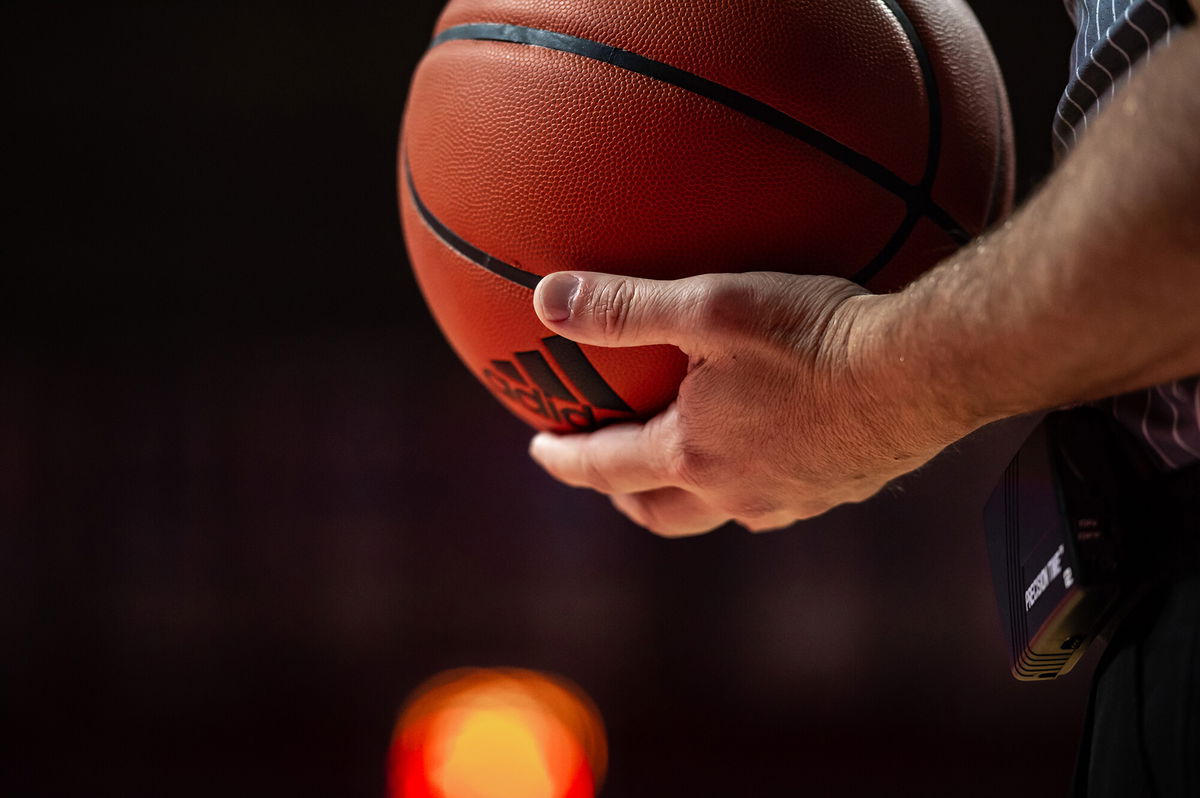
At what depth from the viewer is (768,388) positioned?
2.23ft

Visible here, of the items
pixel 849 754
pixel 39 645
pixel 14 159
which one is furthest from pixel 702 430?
pixel 14 159

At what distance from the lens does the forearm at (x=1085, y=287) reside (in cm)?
43

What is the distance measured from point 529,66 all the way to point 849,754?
2879 mm

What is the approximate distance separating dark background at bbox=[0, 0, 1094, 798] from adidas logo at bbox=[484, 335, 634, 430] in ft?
8.33

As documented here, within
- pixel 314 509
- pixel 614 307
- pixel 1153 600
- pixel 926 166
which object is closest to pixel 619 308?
pixel 614 307

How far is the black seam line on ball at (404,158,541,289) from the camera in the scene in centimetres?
81

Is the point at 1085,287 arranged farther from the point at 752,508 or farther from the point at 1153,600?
the point at 752,508

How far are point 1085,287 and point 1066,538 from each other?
226 mm

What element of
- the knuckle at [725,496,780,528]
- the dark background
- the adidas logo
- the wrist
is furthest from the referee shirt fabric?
the dark background

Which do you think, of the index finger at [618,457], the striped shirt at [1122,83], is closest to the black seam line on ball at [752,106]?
the striped shirt at [1122,83]

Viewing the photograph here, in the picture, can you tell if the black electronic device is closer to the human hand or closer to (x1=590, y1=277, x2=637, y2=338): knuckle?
the human hand

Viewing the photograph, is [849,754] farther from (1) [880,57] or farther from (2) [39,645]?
(1) [880,57]

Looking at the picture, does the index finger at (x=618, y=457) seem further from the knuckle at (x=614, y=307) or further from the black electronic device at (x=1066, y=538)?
the black electronic device at (x=1066, y=538)

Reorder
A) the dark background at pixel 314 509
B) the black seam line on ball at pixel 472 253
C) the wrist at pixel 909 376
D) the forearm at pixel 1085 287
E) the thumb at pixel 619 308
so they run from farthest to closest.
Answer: the dark background at pixel 314 509, the black seam line on ball at pixel 472 253, the thumb at pixel 619 308, the wrist at pixel 909 376, the forearm at pixel 1085 287
